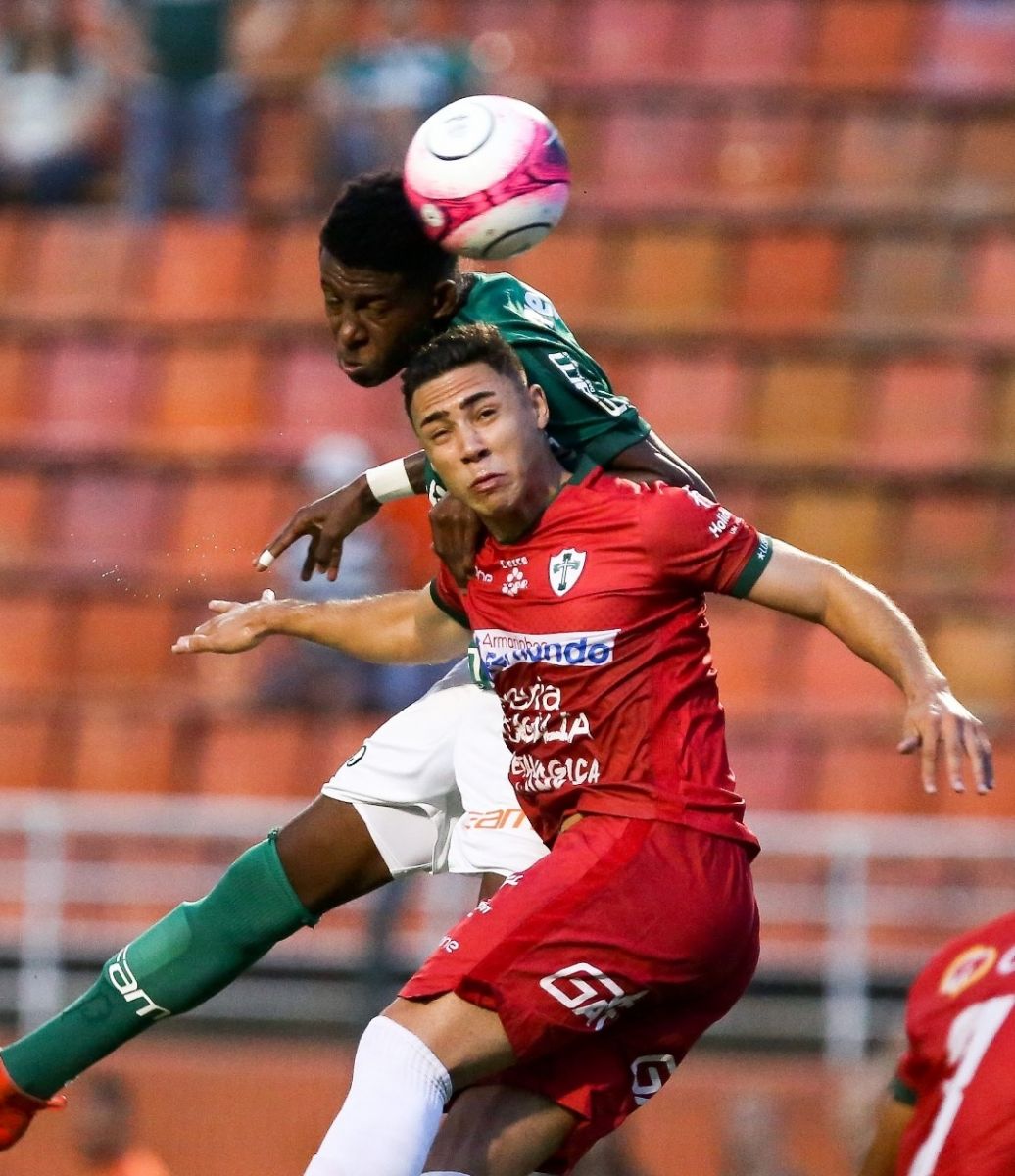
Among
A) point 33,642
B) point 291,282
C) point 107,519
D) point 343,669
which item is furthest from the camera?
point 291,282

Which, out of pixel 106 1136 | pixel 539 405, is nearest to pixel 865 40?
pixel 106 1136

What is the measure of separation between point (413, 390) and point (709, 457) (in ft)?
20.5

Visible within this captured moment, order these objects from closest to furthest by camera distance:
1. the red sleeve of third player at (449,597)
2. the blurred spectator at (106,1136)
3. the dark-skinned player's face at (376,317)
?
the dark-skinned player's face at (376,317), the red sleeve of third player at (449,597), the blurred spectator at (106,1136)

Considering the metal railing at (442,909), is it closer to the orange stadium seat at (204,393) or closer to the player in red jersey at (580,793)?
the orange stadium seat at (204,393)

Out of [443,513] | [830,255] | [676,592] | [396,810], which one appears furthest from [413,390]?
[830,255]

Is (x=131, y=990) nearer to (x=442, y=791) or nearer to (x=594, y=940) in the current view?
(x=442, y=791)

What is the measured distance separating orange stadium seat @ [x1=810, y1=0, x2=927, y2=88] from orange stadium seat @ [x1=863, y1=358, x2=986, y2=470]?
5.83 feet

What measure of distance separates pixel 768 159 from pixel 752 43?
2.36 feet

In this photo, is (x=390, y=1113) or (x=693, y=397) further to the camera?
(x=693, y=397)

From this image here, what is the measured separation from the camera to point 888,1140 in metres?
3.90

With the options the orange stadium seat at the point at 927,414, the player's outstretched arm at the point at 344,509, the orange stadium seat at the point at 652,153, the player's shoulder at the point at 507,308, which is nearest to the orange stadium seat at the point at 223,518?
the orange stadium seat at the point at 652,153

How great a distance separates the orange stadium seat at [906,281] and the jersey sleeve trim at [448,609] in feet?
21.0

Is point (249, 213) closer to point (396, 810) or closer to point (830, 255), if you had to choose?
point (830, 255)

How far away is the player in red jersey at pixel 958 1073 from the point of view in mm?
3541
